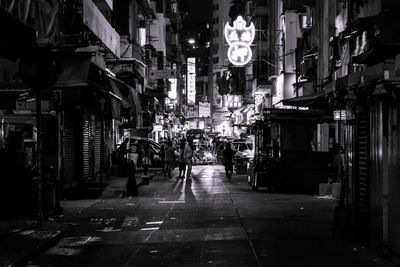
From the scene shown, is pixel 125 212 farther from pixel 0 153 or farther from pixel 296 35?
pixel 296 35

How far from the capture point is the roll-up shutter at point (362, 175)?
11312 mm

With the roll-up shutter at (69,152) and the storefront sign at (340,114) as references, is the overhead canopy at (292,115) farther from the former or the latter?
the roll-up shutter at (69,152)

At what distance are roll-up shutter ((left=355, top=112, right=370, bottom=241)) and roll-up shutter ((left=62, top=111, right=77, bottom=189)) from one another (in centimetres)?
1262

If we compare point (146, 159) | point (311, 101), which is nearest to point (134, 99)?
point (146, 159)

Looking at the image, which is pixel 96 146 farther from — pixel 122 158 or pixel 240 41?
pixel 240 41

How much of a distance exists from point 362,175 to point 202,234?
11.6 ft

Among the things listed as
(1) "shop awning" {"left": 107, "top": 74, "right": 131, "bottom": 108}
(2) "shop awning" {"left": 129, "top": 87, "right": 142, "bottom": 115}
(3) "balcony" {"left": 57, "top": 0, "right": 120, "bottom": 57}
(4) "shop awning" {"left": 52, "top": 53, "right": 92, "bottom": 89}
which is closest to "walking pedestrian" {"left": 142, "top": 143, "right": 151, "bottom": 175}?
(2) "shop awning" {"left": 129, "top": 87, "right": 142, "bottom": 115}

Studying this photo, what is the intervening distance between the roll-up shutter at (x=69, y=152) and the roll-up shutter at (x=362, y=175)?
41.4 feet

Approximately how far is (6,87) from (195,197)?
8.66m

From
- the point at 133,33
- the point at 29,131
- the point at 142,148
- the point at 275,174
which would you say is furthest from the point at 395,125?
the point at 133,33

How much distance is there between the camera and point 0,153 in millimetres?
15234

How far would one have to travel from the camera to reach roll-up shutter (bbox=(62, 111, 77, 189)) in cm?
2238

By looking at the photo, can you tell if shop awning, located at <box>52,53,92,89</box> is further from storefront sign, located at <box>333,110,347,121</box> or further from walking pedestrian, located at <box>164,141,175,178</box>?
walking pedestrian, located at <box>164,141,175,178</box>

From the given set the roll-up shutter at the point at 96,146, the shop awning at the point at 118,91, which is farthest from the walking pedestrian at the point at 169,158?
the shop awning at the point at 118,91
